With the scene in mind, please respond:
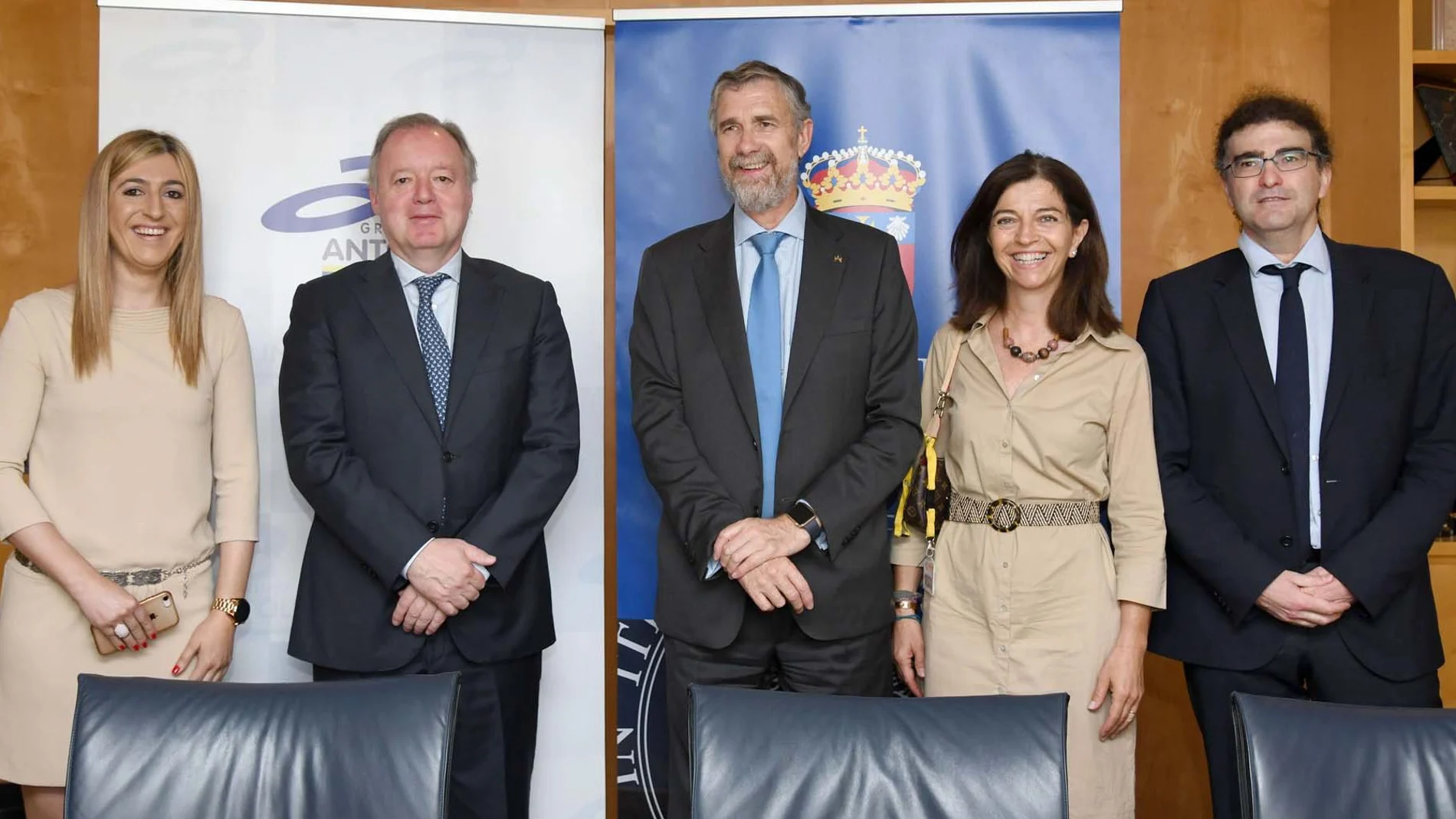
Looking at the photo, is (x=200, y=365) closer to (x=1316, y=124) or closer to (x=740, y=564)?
(x=740, y=564)

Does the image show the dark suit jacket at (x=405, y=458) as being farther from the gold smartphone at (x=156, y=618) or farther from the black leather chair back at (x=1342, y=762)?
the black leather chair back at (x=1342, y=762)

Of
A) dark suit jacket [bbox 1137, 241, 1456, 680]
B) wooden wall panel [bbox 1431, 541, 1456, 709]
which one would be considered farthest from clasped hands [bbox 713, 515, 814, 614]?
wooden wall panel [bbox 1431, 541, 1456, 709]

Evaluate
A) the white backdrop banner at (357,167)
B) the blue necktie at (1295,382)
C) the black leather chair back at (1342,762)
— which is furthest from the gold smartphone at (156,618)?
the blue necktie at (1295,382)

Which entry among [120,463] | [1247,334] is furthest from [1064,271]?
[120,463]

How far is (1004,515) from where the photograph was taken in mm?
2527

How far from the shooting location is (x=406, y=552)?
8.39 feet

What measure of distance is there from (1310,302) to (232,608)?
2.57 m

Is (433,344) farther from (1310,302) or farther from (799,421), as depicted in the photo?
(1310,302)

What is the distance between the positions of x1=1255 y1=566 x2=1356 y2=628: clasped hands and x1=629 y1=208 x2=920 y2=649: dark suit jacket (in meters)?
0.81

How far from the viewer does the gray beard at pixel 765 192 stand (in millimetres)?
2775

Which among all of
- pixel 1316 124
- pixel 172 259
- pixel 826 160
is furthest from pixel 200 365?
pixel 1316 124

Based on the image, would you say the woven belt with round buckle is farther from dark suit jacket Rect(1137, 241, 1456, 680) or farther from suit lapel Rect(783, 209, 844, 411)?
suit lapel Rect(783, 209, 844, 411)

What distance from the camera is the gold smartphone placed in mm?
2543

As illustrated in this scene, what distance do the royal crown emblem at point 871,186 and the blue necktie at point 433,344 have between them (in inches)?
44.9
